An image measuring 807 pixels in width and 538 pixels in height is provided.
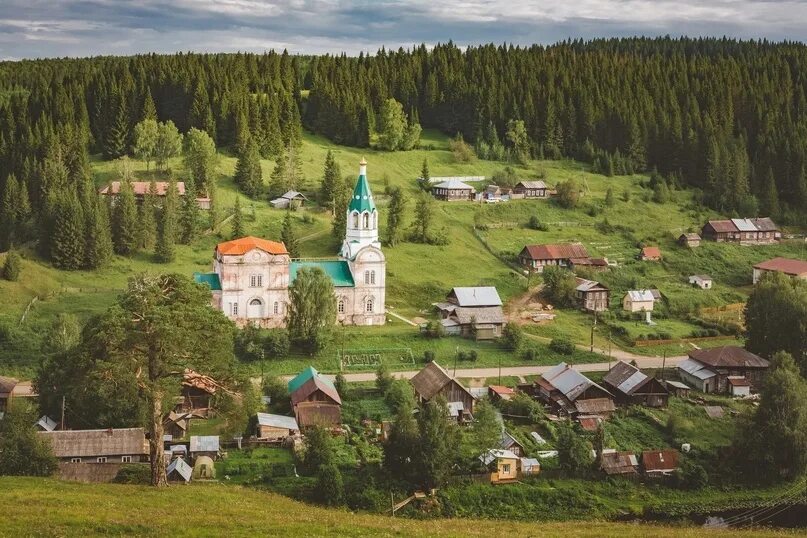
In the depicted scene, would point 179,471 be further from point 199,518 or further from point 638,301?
point 638,301

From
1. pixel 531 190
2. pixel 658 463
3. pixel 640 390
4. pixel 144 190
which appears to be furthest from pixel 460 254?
pixel 658 463

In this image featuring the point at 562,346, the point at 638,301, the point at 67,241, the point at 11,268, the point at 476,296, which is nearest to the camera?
the point at 562,346

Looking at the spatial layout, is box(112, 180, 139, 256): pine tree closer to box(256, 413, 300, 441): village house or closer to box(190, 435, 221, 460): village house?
box(256, 413, 300, 441): village house

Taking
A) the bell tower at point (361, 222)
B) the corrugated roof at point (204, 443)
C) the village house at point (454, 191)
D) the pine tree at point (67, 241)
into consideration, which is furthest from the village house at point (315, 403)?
the village house at point (454, 191)

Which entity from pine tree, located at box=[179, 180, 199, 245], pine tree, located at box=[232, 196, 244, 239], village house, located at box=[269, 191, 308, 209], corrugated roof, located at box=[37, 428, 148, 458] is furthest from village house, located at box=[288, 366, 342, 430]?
village house, located at box=[269, 191, 308, 209]

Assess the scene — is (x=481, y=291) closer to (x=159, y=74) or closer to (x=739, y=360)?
(x=739, y=360)

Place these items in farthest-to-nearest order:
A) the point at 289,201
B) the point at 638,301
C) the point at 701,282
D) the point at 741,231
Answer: the point at 741,231
the point at 289,201
the point at 701,282
the point at 638,301
